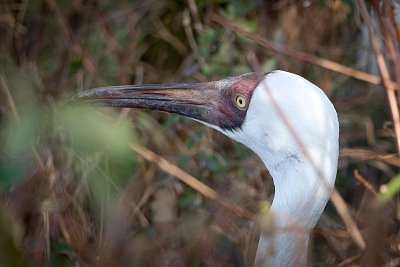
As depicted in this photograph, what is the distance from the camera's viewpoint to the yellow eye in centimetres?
298

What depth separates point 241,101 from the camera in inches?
118

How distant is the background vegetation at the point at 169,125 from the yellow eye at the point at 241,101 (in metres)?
0.22

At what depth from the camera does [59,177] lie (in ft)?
12.2

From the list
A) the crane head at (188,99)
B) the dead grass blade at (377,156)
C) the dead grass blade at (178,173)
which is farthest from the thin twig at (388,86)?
the dead grass blade at (178,173)

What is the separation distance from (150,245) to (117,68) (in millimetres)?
2745

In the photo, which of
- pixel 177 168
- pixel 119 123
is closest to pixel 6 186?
pixel 119 123

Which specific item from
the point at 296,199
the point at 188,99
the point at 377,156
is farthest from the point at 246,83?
the point at 377,156

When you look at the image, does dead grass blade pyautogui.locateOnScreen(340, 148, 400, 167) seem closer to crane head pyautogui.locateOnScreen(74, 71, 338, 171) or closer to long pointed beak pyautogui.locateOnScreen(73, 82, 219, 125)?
crane head pyautogui.locateOnScreen(74, 71, 338, 171)

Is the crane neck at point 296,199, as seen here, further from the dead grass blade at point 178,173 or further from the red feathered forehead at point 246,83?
the dead grass blade at point 178,173

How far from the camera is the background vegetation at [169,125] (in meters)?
3.06

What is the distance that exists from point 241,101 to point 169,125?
1046mm

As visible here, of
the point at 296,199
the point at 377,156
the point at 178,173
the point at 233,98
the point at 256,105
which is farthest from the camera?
the point at 178,173

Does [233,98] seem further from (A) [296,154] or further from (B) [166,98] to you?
(A) [296,154]

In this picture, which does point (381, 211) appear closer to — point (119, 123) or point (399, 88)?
point (399, 88)
